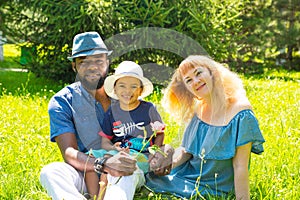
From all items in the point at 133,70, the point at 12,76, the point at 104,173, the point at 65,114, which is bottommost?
the point at 12,76

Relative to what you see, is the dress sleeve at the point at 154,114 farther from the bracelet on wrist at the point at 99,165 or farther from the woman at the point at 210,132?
the bracelet on wrist at the point at 99,165

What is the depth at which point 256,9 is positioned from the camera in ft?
41.0

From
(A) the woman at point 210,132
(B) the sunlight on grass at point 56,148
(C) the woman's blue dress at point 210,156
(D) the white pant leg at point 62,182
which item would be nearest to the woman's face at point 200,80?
(A) the woman at point 210,132

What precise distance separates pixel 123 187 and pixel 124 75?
0.67m

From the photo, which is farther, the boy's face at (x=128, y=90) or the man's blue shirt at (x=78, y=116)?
the man's blue shirt at (x=78, y=116)

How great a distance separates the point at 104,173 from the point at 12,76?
744cm

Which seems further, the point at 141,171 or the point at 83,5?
the point at 83,5

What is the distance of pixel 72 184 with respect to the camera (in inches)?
118

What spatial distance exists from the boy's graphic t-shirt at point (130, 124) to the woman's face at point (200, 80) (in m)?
0.35

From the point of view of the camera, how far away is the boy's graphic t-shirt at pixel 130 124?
315 centimetres

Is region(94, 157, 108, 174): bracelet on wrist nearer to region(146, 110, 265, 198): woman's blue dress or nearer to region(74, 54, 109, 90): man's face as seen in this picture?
region(146, 110, 265, 198): woman's blue dress

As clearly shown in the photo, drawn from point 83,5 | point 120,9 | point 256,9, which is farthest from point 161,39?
point 256,9

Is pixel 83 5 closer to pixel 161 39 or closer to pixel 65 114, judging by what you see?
pixel 161 39

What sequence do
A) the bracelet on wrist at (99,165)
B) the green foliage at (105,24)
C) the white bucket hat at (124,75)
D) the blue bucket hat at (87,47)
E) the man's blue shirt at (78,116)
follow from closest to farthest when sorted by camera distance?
the bracelet on wrist at (99,165), the white bucket hat at (124,75), the man's blue shirt at (78,116), the blue bucket hat at (87,47), the green foliage at (105,24)
